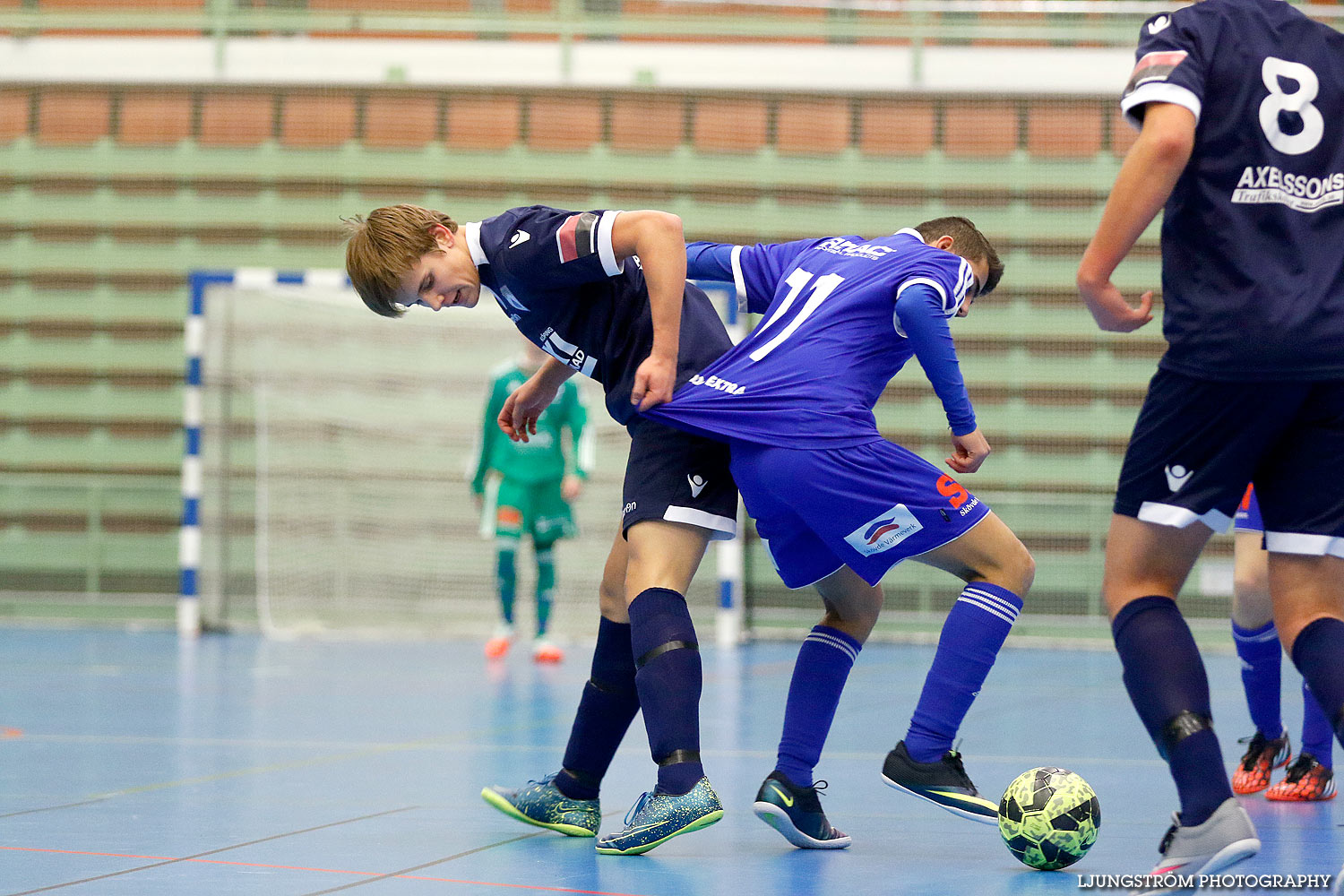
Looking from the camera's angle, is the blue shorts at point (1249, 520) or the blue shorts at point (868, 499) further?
the blue shorts at point (1249, 520)

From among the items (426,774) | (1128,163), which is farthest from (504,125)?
(1128,163)

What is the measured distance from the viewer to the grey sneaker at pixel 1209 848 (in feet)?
7.55

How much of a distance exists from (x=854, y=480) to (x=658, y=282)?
1.95 ft

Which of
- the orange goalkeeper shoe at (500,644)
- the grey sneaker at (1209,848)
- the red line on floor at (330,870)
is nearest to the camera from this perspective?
the grey sneaker at (1209,848)

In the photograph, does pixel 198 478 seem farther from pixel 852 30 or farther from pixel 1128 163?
pixel 1128 163

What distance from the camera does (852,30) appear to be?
1102cm

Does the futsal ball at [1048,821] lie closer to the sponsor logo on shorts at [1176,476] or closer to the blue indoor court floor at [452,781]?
the blue indoor court floor at [452,781]

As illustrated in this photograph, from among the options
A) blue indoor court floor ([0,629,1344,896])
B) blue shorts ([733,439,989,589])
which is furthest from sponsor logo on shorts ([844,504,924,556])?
blue indoor court floor ([0,629,1344,896])

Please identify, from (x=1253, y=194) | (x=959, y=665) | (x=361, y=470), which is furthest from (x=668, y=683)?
(x=361, y=470)

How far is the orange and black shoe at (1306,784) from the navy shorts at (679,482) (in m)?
1.78

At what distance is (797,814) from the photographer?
324cm

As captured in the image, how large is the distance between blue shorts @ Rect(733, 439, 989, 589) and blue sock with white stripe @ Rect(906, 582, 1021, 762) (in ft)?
0.58

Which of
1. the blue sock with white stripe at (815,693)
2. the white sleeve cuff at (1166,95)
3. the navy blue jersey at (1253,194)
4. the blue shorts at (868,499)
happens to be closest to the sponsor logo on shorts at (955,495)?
the blue shorts at (868,499)

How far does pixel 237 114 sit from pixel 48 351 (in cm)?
234
